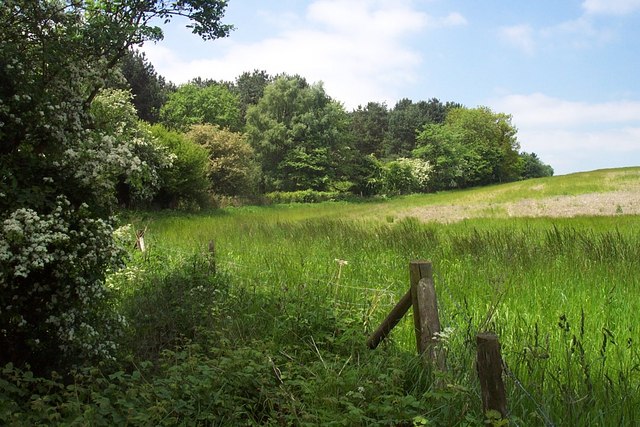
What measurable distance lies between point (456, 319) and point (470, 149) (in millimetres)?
76898

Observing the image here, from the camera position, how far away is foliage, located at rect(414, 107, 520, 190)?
237ft

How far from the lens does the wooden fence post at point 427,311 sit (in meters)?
3.96

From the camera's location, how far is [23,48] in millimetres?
5996

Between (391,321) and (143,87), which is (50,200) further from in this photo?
(143,87)

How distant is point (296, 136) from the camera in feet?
188

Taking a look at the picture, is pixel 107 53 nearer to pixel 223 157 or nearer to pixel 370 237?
pixel 370 237

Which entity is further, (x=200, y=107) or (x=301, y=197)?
(x=200, y=107)

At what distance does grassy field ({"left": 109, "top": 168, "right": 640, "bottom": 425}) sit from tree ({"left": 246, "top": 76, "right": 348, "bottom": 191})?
1748 inches

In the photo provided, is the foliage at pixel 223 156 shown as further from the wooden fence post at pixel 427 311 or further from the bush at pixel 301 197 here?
the wooden fence post at pixel 427 311

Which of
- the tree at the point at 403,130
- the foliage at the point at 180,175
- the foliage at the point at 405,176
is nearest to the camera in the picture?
the foliage at the point at 180,175

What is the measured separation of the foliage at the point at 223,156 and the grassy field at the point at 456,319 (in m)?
25.9

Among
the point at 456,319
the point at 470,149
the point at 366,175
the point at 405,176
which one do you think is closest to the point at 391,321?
the point at 456,319

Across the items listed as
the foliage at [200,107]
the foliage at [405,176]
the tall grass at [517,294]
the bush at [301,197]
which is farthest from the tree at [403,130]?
the tall grass at [517,294]

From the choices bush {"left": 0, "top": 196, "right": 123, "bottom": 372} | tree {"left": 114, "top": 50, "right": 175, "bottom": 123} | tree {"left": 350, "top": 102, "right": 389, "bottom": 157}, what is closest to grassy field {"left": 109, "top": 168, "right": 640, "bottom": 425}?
bush {"left": 0, "top": 196, "right": 123, "bottom": 372}
